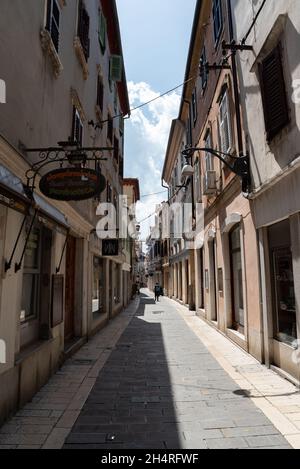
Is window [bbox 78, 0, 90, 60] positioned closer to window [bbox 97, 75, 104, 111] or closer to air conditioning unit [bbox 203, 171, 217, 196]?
window [bbox 97, 75, 104, 111]

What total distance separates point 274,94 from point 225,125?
4.12 m

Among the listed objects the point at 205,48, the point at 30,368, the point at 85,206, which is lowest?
the point at 30,368

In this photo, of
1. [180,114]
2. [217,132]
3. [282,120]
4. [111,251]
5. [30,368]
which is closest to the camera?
[30,368]

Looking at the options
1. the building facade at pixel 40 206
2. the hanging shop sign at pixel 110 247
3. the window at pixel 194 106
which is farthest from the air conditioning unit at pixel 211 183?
the window at pixel 194 106

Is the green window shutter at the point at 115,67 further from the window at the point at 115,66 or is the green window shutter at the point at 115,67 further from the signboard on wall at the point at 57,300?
the signboard on wall at the point at 57,300

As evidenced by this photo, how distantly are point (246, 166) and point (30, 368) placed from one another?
611 cm

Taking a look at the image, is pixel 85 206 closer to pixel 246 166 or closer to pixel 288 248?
pixel 246 166

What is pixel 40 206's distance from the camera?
217 inches

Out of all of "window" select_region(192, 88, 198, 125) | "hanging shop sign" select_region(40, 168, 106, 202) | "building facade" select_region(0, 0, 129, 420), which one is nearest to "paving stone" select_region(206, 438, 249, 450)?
"building facade" select_region(0, 0, 129, 420)

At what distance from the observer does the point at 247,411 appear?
4824 mm

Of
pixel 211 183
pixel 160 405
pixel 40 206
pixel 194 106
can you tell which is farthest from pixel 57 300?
pixel 194 106
